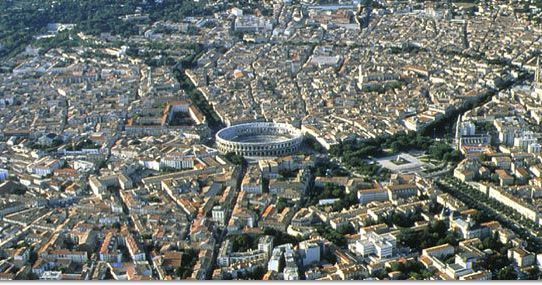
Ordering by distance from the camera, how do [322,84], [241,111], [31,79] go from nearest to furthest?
[241,111] → [322,84] → [31,79]

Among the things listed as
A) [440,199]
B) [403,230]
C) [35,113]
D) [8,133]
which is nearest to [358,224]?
[403,230]

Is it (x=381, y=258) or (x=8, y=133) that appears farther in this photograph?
(x=8, y=133)

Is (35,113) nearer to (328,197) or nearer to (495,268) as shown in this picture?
(328,197)

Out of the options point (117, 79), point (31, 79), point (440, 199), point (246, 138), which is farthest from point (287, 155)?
point (31, 79)

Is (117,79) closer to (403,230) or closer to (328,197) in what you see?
(328,197)

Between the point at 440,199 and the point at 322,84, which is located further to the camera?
the point at 322,84

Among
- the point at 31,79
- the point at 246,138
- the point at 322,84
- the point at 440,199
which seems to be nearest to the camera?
the point at 440,199
